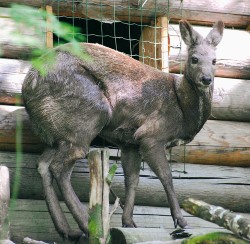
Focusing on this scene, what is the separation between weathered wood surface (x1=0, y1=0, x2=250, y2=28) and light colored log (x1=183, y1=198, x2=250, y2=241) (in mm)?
3751

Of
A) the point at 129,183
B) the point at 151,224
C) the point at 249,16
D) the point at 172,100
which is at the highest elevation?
the point at 249,16

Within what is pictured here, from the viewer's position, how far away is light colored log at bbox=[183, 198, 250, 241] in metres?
3.95

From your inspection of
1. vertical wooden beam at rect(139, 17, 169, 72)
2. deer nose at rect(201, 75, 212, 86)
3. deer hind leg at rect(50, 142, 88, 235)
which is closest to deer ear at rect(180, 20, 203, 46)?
deer nose at rect(201, 75, 212, 86)

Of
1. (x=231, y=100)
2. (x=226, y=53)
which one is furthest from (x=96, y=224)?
(x=226, y=53)

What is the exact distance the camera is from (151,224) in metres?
7.22

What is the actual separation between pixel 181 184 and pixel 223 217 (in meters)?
3.40

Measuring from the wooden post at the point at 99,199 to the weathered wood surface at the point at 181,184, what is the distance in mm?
2242

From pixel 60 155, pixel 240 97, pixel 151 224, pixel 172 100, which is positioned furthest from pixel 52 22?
pixel 240 97

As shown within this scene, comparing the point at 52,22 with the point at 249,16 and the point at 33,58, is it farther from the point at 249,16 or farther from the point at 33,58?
the point at 249,16

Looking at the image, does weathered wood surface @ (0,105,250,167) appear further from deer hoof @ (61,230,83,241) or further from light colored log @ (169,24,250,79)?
deer hoof @ (61,230,83,241)

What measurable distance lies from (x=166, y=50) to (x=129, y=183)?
177 centimetres

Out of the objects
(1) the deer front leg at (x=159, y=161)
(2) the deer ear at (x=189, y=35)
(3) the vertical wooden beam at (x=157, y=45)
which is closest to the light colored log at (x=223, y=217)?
(1) the deer front leg at (x=159, y=161)

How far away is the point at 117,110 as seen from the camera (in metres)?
6.69

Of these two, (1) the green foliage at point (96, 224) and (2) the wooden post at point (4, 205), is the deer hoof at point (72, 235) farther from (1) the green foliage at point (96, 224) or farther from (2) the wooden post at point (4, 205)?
(1) the green foliage at point (96, 224)
